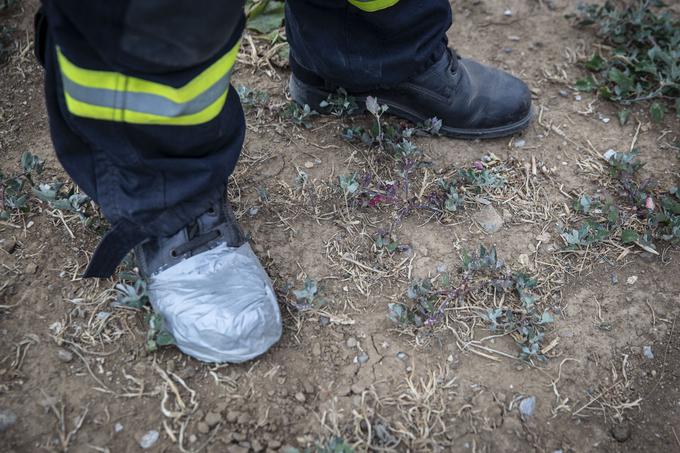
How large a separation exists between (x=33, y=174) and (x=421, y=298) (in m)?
1.33

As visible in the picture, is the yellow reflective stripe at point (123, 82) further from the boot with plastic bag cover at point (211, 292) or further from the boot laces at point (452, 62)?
the boot laces at point (452, 62)

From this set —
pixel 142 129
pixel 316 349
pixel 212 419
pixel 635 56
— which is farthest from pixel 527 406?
pixel 635 56

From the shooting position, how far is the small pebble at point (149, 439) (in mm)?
1394

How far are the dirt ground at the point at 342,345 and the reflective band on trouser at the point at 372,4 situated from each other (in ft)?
1.69

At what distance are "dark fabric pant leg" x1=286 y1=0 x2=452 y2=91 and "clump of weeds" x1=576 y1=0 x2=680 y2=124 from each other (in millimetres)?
844

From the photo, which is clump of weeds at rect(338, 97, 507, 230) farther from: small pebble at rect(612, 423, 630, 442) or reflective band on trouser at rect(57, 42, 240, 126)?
small pebble at rect(612, 423, 630, 442)

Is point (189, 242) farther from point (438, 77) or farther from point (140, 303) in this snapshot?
point (438, 77)

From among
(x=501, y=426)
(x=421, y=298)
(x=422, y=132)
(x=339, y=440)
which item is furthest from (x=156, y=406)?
(x=422, y=132)

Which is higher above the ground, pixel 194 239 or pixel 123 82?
pixel 123 82

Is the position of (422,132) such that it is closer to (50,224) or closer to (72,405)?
(50,224)

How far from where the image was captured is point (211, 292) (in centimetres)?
150

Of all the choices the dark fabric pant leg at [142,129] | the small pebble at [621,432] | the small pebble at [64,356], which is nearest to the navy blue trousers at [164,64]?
the dark fabric pant leg at [142,129]

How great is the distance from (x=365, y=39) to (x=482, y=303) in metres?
0.91

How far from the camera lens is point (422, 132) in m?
2.14
